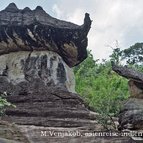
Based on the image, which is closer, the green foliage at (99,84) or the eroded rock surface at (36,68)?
the eroded rock surface at (36,68)

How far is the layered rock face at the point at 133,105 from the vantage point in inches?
402

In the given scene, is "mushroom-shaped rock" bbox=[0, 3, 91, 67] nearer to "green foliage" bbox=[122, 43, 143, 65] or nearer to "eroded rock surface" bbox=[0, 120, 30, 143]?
"eroded rock surface" bbox=[0, 120, 30, 143]

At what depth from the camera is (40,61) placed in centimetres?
1248

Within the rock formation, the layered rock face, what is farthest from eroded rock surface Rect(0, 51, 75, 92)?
the layered rock face

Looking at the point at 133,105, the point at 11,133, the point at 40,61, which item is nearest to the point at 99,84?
the point at 40,61

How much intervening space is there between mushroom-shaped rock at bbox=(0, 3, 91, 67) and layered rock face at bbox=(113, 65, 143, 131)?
1.80 metres

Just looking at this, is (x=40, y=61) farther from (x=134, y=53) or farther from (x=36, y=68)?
(x=134, y=53)

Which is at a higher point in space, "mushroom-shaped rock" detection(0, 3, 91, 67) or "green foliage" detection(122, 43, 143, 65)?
"green foliage" detection(122, 43, 143, 65)

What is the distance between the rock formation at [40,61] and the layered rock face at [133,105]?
788mm

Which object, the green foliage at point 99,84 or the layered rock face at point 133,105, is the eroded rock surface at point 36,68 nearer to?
the green foliage at point 99,84

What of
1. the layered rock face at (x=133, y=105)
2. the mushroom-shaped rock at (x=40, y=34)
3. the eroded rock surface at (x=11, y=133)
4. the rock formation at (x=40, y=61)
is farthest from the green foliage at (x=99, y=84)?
the eroded rock surface at (x=11, y=133)

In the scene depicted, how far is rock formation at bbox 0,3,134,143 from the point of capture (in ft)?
36.2

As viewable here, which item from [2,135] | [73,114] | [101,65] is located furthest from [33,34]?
[101,65]

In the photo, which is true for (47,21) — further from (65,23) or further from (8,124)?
→ (8,124)
